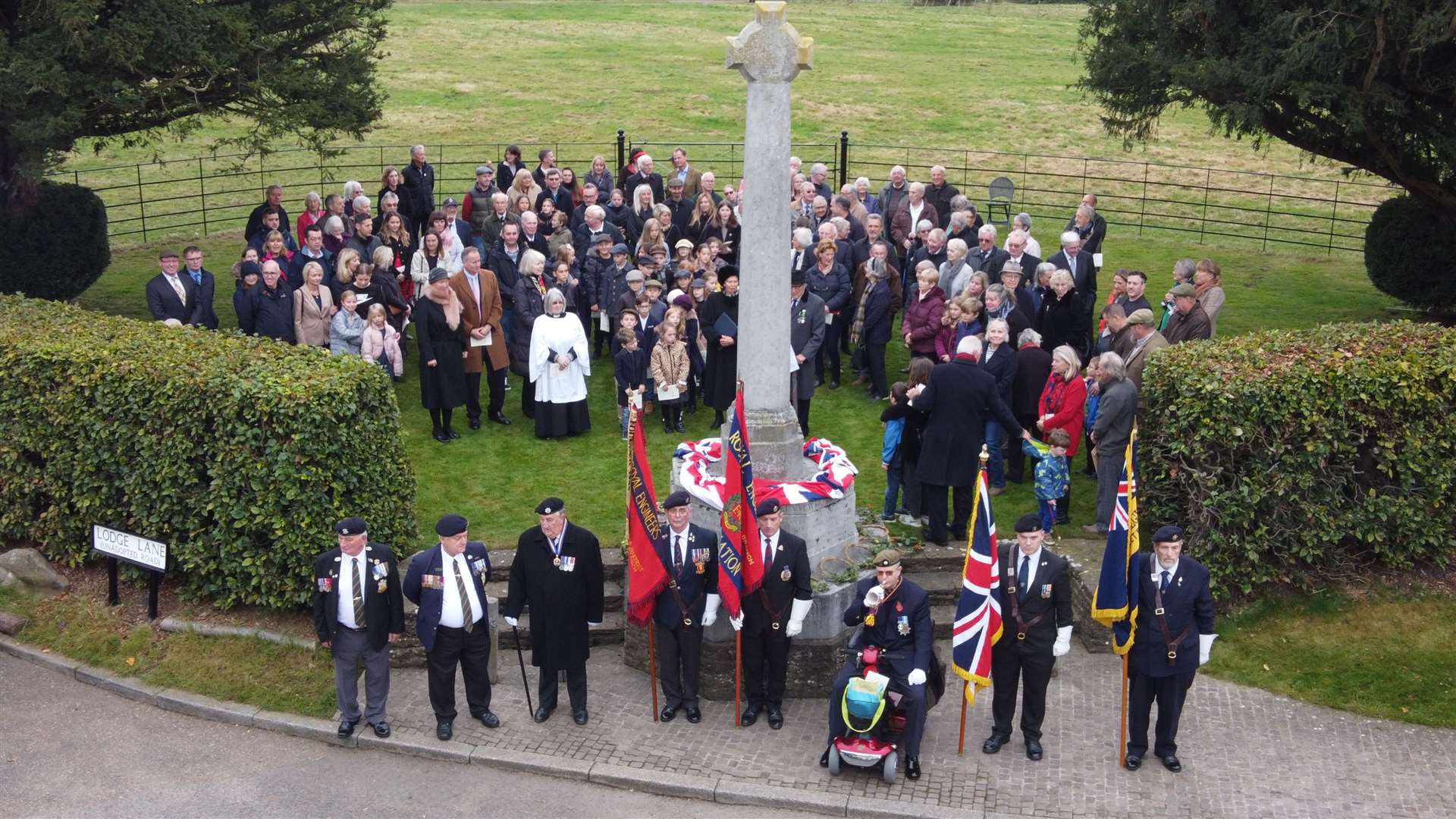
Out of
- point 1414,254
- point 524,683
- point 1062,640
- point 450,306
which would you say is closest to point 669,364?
point 450,306

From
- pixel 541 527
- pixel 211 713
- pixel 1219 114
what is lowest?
pixel 211 713

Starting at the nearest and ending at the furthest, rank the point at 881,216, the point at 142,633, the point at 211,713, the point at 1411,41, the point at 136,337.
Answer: the point at 211,713 → the point at 142,633 → the point at 136,337 → the point at 1411,41 → the point at 881,216

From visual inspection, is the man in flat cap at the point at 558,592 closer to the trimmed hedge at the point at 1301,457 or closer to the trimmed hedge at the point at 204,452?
the trimmed hedge at the point at 204,452

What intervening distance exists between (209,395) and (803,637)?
207 inches

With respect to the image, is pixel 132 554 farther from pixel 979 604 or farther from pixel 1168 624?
pixel 1168 624

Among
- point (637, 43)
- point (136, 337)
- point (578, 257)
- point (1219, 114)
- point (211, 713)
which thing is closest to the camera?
point (211, 713)

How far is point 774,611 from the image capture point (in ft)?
36.9

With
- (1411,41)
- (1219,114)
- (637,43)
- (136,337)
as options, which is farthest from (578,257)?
(637,43)

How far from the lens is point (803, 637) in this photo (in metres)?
11.8

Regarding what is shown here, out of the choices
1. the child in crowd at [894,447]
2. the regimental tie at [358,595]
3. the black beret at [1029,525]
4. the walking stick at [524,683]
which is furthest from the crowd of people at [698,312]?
the regimental tie at [358,595]

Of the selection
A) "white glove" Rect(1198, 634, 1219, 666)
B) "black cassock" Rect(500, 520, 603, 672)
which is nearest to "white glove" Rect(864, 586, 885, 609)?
"black cassock" Rect(500, 520, 603, 672)

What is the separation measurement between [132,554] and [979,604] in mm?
7034

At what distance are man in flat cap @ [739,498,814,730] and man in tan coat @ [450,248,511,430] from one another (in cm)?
620

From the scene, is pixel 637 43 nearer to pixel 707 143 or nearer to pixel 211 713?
pixel 707 143
